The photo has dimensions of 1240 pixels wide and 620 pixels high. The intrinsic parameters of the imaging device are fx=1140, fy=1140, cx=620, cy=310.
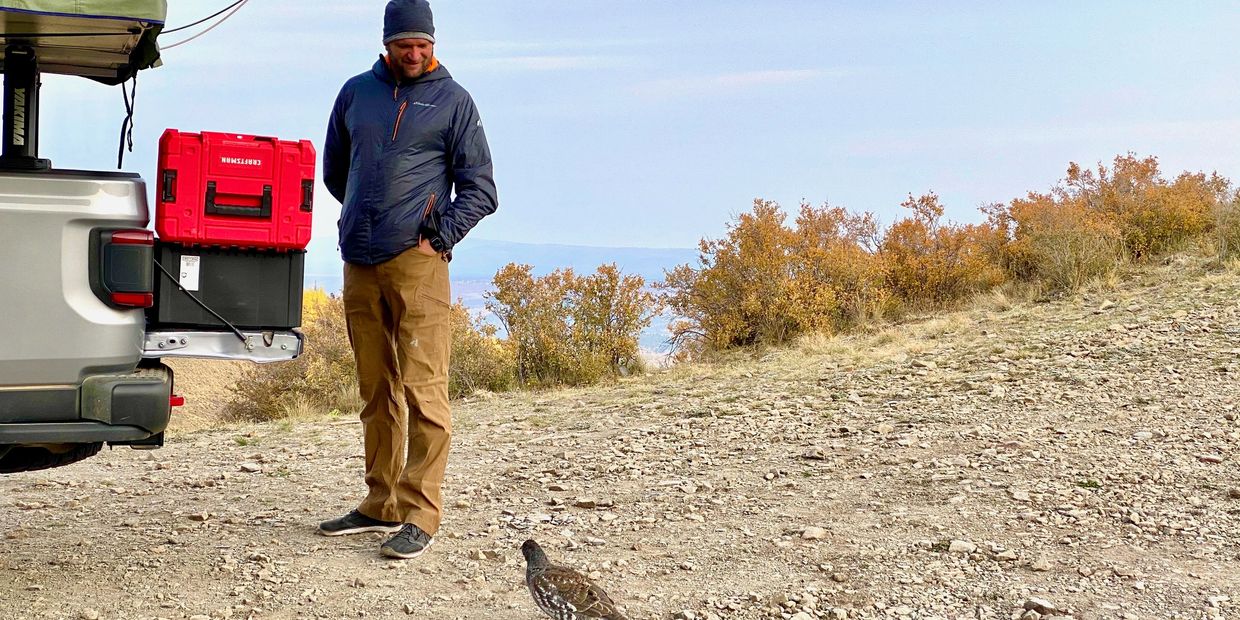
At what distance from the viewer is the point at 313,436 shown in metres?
9.12

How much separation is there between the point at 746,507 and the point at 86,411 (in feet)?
10.6

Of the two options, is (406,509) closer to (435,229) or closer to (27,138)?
(435,229)

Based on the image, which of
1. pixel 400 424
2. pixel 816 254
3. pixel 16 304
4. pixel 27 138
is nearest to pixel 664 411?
pixel 400 424

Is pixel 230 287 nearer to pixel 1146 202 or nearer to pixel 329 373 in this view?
pixel 329 373

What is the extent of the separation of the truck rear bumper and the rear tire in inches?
15.9

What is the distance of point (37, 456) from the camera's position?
4.52 m

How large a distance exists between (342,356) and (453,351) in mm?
2748

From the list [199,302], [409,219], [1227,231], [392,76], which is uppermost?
[392,76]

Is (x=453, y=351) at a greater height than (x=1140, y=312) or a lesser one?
lesser

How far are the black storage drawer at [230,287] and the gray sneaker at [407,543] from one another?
3.51 feet

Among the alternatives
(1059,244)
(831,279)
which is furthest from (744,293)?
(1059,244)

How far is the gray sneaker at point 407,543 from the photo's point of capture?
4.93 meters

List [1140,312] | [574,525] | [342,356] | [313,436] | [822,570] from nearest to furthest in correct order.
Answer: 1. [822,570]
2. [574,525]
3. [313,436]
4. [1140,312]
5. [342,356]

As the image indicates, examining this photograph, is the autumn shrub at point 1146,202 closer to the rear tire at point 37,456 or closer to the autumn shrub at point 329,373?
the autumn shrub at point 329,373
